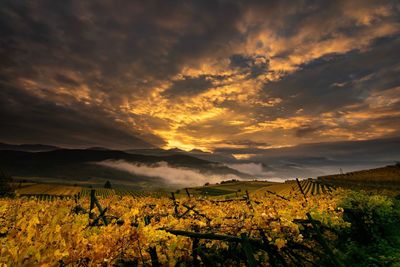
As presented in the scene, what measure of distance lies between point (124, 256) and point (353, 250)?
11.6 meters

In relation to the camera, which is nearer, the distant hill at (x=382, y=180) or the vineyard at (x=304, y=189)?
the vineyard at (x=304, y=189)

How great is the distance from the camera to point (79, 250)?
12.3 ft

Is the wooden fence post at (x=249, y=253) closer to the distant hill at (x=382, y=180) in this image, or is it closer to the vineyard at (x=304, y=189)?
the vineyard at (x=304, y=189)

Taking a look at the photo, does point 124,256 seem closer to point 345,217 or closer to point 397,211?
point 345,217

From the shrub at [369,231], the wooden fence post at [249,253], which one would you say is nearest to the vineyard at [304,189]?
the shrub at [369,231]

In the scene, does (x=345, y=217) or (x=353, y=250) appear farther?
(x=345, y=217)

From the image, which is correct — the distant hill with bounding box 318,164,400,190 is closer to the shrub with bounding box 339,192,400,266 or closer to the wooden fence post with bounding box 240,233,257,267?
the shrub with bounding box 339,192,400,266

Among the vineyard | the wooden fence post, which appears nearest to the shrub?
the wooden fence post

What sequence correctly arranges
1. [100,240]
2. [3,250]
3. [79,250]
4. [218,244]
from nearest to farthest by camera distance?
[3,250] → [79,250] → [100,240] → [218,244]

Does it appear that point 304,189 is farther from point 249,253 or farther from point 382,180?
point 249,253

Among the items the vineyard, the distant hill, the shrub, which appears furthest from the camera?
the distant hill

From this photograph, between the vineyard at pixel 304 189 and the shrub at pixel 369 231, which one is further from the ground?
the vineyard at pixel 304 189

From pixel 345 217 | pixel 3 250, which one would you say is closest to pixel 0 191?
pixel 345 217

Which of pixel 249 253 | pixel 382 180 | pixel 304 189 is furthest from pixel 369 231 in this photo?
pixel 382 180
